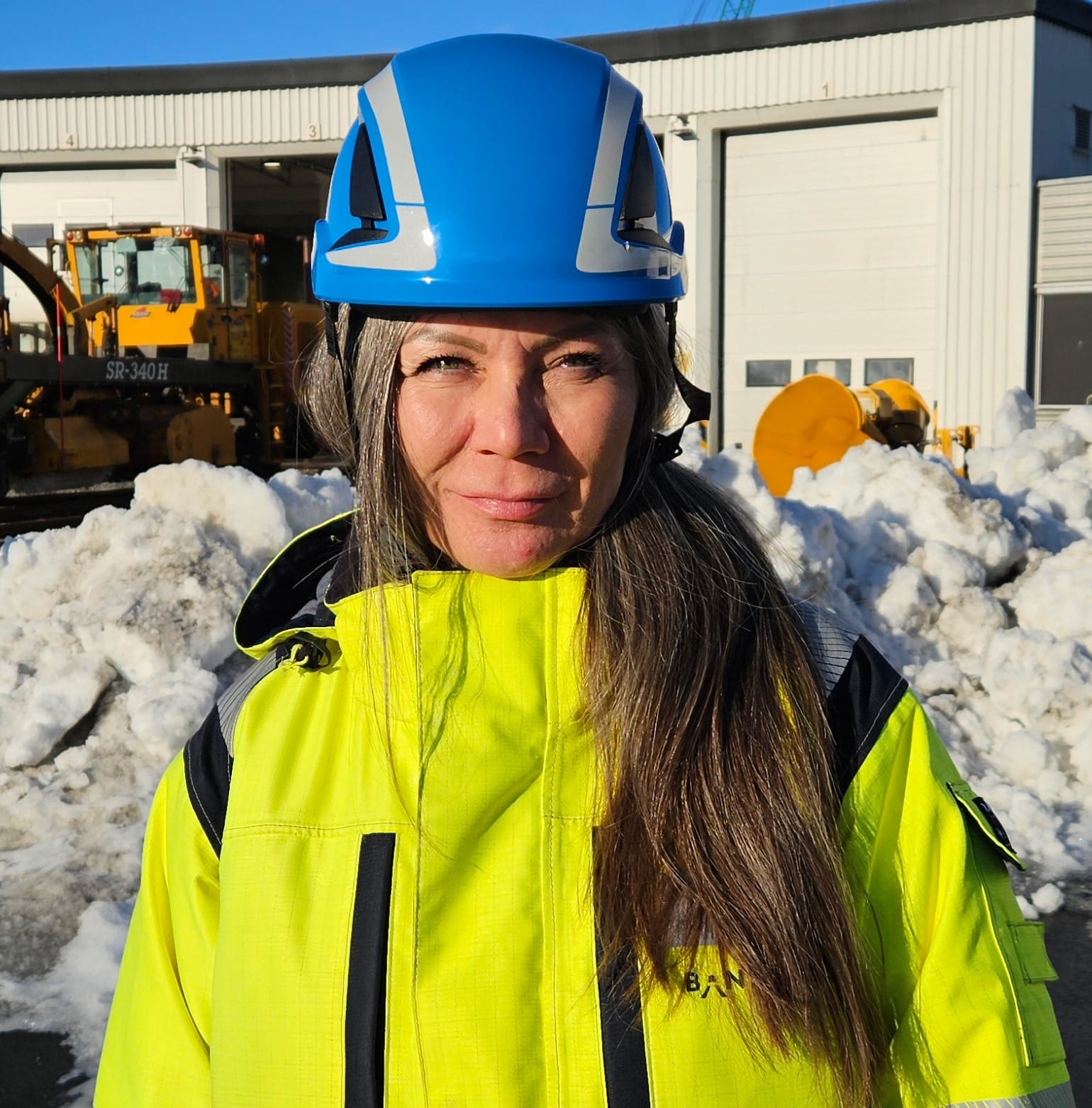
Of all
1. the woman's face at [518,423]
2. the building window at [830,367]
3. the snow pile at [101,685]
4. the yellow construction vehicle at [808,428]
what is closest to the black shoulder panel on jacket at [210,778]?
the woman's face at [518,423]

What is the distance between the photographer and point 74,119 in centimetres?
2256

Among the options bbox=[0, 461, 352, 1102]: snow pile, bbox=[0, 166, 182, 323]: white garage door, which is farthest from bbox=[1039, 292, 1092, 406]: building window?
bbox=[0, 166, 182, 323]: white garage door

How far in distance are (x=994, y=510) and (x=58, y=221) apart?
2141cm

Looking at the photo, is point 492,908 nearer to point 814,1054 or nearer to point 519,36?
point 814,1054

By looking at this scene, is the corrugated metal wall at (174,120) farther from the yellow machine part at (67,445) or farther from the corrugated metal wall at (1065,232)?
the corrugated metal wall at (1065,232)

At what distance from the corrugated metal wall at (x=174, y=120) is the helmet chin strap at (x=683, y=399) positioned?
20912 millimetres

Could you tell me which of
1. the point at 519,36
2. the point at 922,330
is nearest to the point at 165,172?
the point at 922,330

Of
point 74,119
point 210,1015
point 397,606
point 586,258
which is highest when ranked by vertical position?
point 74,119

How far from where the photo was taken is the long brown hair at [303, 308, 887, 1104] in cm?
129

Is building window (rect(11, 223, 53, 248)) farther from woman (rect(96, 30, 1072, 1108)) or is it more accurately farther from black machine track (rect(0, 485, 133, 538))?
woman (rect(96, 30, 1072, 1108))

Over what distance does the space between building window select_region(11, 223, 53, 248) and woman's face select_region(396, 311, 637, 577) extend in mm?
24710

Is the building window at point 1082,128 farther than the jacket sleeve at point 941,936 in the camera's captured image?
Yes

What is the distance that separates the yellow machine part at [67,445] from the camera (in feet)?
45.0

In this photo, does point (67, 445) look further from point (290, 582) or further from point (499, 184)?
point (499, 184)
